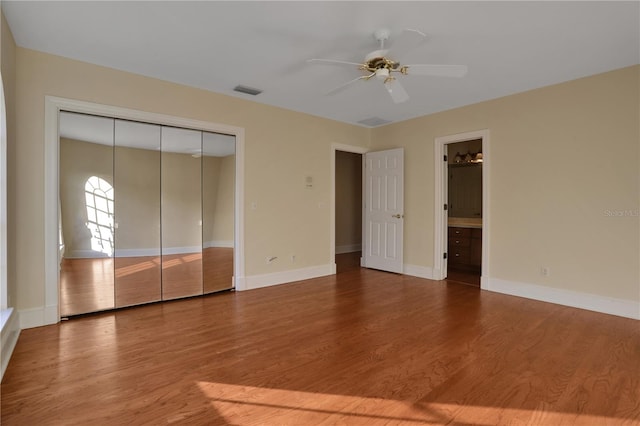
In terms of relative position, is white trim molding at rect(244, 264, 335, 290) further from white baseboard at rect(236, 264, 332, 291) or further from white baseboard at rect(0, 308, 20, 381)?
white baseboard at rect(0, 308, 20, 381)

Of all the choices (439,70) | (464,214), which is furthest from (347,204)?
(439,70)

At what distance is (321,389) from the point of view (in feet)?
6.68

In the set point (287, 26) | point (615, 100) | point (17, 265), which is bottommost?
point (17, 265)

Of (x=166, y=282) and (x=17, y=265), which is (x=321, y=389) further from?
(x=17, y=265)

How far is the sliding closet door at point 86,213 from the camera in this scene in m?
3.26

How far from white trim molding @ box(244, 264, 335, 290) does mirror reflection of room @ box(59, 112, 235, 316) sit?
30 centimetres

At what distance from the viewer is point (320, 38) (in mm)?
2793

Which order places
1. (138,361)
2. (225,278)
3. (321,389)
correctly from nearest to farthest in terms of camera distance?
(321,389), (138,361), (225,278)

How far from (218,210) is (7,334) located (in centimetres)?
230

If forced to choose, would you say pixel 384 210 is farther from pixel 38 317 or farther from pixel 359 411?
pixel 38 317

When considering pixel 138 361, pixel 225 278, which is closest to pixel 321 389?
pixel 138 361

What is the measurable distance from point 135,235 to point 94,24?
83.1 inches

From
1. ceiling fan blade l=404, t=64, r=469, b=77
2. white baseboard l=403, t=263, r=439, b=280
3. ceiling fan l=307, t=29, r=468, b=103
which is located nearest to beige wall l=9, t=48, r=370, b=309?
white baseboard l=403, t=263, r=439, b=280

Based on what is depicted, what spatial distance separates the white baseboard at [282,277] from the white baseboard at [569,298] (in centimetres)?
242
